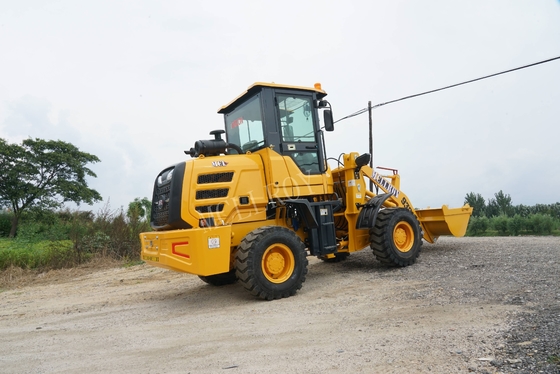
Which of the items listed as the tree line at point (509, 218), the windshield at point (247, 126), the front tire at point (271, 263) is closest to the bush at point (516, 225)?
the tree line at point (509, 218)

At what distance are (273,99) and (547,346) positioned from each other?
16.0ft

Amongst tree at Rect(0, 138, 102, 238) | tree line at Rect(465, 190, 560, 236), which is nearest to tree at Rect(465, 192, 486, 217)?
tree line at Rect(465, 190, 560, 236)

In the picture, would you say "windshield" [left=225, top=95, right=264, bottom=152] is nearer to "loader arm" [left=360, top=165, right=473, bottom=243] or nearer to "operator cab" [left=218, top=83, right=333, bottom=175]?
"operator cab" [left=218, top=83, right=333, bottom=175]

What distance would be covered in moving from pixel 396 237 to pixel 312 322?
3.45m

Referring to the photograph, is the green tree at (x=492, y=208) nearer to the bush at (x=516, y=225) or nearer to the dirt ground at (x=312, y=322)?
the bush at (x=516, y=225)

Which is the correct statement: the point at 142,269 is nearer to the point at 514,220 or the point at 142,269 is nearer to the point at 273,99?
the point at 273,99

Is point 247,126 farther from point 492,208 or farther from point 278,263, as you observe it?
point 492,208

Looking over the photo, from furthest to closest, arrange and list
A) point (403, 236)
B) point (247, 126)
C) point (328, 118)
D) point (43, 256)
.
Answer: point (43, 256)
point (403, 236)
point (247, 126)
point (328, 118)

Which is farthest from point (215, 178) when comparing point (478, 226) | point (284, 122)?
point (478, 226)

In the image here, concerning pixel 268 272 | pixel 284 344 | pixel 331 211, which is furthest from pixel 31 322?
pixel 331 211

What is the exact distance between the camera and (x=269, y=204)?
273 inches

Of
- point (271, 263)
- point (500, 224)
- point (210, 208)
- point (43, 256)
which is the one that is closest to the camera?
point (271, 263)

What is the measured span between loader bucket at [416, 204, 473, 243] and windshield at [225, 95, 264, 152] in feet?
12.9

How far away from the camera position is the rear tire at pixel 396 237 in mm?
7516
